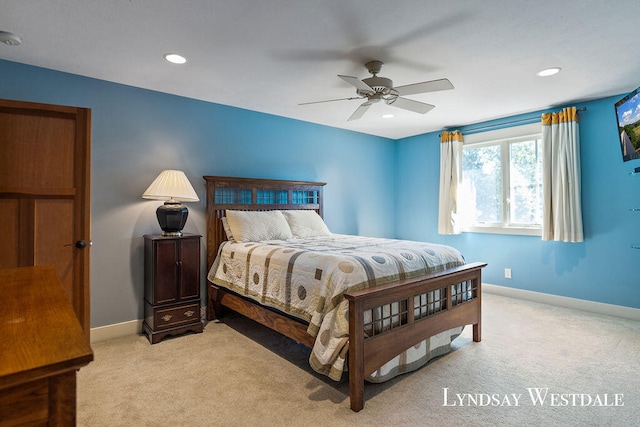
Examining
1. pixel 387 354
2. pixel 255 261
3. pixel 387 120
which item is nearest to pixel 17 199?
pixel 255 261

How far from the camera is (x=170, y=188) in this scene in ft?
10.5

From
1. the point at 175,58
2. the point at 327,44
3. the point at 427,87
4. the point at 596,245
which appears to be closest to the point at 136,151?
the point at 175,58

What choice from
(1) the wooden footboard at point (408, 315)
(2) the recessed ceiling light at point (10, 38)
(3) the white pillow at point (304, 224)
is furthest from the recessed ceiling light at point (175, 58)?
(1) the wooden footboard at point (408, 315)

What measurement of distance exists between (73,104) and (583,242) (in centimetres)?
552

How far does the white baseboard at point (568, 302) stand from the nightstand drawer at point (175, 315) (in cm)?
385

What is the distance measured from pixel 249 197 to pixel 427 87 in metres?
2.36

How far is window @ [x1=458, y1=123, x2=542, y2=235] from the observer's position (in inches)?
174

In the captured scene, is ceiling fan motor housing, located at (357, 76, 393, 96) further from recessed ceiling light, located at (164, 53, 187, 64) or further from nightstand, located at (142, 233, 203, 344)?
nightstand, located at (142, 233, 203, 344)

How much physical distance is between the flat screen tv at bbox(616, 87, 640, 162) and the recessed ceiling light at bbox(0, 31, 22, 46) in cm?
462

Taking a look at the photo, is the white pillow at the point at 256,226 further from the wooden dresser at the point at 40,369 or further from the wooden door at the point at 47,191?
the wooden dresser at the point at 40,369

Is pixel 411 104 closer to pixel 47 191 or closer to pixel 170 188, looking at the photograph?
pixel 170 188

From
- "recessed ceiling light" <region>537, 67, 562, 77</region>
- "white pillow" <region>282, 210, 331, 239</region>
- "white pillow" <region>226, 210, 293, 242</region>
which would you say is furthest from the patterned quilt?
"recessed ceiling light" <region>537, 67, 562, 77</region>

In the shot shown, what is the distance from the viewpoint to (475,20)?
2225 millimetres

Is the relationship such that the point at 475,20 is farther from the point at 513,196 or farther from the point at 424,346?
the point at 513,196
